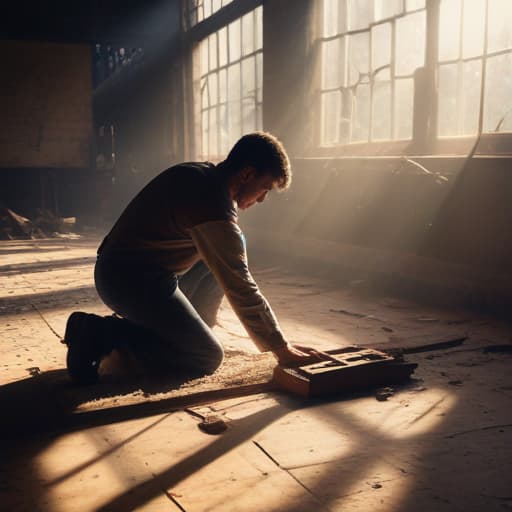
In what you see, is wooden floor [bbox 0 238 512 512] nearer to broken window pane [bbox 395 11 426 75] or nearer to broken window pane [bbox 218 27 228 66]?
broken window pane [bbox 395 11 426 75]

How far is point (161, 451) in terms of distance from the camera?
193 cm

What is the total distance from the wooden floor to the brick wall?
9667 mm

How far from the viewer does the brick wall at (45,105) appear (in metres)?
11.9

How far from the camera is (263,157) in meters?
2.32

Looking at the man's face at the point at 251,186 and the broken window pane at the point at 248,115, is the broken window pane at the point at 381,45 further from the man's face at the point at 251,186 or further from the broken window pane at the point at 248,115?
the man's face at the point at 251,186

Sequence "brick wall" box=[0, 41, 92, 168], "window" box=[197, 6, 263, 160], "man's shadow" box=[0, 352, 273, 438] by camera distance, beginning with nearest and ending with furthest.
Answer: "man's shadow" box=[0, 352, 273, 438], "window" box=[197, 6, 263, 160], "brick wall" box=[0, 41, 92, 168]

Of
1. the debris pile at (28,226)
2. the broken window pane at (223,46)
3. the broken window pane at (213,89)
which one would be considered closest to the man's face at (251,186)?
the broken window pane at (223,46)

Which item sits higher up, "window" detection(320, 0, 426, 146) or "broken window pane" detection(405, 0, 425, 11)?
"broken window pane" detection(405, 0, 425, 11)

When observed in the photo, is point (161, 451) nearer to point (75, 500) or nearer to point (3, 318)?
point (75, 500)

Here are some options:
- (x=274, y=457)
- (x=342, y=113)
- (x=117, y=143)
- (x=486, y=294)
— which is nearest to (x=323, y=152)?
(x=342, y=113)

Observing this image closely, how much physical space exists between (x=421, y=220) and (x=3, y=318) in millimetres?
2834

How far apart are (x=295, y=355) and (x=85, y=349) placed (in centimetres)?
79

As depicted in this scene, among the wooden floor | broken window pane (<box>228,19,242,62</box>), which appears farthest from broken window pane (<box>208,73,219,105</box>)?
Answer: the wooden floor

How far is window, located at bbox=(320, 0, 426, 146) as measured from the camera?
17.0ft
